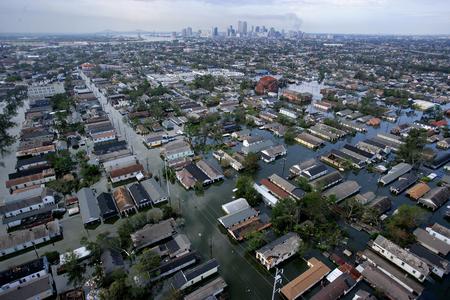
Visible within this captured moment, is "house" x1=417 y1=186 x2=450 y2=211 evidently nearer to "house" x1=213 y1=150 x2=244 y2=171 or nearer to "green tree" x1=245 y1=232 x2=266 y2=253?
"green tree" x1=245 y1=232 x2=266 y2=253

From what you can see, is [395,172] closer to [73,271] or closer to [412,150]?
[412,150]

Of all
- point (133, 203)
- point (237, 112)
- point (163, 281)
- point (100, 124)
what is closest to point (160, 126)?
point (100, 124)

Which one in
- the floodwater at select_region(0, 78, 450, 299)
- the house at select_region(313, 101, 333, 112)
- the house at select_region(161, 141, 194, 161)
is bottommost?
the floodwater at select_region(0, 78, 450, 299)

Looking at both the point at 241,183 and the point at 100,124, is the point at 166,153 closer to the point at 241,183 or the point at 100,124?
the point at 241,183

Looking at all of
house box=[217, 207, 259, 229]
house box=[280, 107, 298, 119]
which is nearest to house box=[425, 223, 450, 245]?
house box=[217, 207, 259, 229]

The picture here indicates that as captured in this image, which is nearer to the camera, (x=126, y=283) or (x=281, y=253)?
(x=126, y=283)

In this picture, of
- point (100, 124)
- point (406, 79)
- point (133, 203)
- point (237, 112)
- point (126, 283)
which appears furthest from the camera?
point (406, 79)
